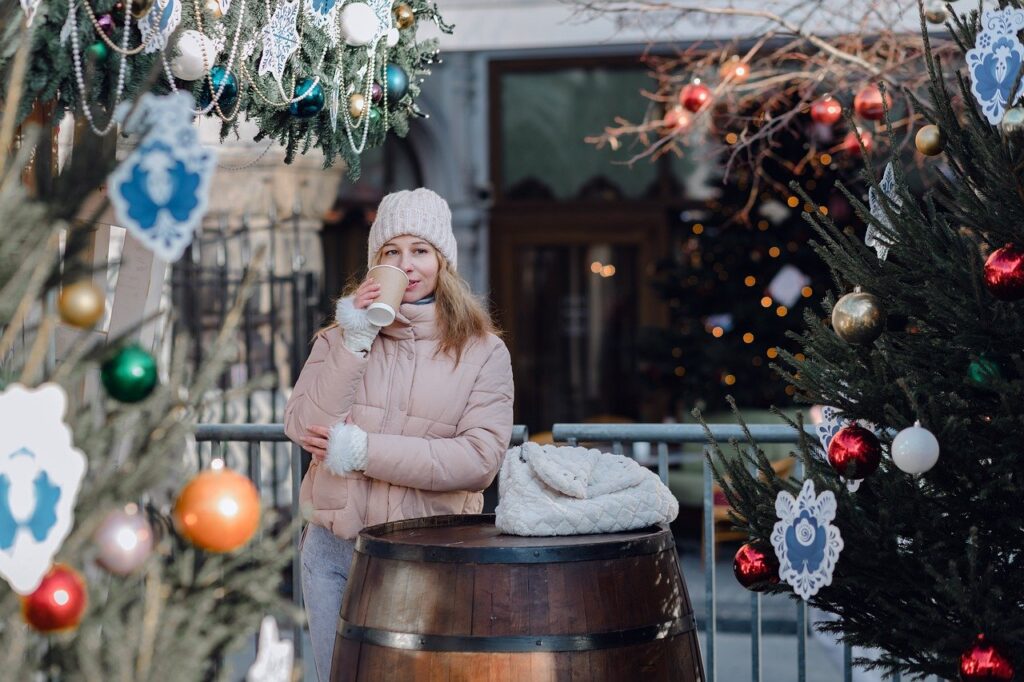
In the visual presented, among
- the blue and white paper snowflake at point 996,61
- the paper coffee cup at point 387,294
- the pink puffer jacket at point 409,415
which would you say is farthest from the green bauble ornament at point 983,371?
the paper coffee cup at point 387,294

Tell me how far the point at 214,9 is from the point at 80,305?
1.46 m

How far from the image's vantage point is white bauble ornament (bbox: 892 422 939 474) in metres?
2.36

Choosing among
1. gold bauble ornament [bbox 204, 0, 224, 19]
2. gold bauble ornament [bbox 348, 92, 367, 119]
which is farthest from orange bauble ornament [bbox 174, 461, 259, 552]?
gold bauble ornament [bbox 348, 92, 367, 119]

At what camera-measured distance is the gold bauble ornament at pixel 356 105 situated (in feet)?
10.2

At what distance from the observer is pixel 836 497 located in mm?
2586

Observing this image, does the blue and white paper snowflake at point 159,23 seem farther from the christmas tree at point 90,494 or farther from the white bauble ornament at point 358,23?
the christmas tree at point 90,494

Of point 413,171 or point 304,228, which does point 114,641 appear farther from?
point 413,171

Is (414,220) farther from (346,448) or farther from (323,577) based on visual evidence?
(323,577)

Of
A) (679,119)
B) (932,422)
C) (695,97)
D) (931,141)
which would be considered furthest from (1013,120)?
(679,119)

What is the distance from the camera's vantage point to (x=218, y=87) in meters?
2.62

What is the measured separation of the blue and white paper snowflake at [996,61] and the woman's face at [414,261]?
1.38 meters

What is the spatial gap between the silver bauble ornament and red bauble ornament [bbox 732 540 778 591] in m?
1.62

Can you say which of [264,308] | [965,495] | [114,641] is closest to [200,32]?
[114,641]

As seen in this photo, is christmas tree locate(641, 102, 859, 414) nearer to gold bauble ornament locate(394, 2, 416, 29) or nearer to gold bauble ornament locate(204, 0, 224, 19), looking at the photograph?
gold bauble ornament locate(394, 2, 416, 29)
